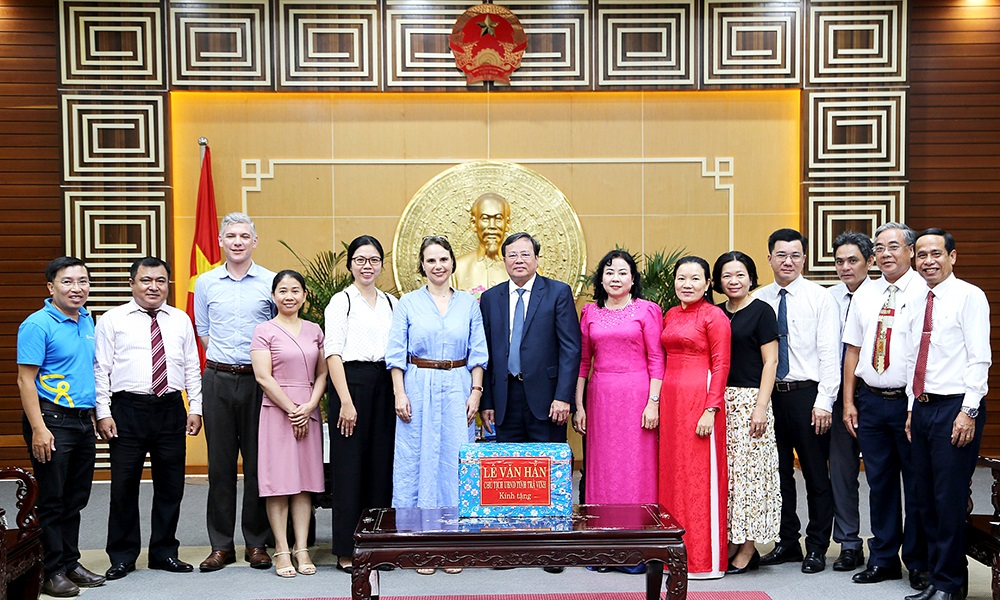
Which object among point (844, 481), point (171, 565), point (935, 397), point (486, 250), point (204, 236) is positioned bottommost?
point (171, 565)

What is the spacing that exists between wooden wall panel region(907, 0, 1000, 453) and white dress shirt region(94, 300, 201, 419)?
4.91 meters

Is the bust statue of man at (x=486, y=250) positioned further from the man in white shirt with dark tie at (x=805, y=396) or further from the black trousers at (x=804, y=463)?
the black trousers at (x=804, y=463)

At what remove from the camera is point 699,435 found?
3.62m

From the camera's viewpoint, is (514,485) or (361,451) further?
(361,451)

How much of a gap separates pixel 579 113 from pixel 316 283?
7.22ft

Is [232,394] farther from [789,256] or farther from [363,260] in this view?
[789,256]

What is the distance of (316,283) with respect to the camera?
553 centimetres

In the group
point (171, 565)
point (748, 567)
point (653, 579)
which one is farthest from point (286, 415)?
point (748, 567)

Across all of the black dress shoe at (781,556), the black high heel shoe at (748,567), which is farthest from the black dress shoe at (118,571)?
the black dress shoe at (781,556)

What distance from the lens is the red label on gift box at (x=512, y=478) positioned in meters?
2.86

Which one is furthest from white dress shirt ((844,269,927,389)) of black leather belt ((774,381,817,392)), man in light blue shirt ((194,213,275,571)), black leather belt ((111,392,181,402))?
black leather belt ((111,392,181,402))

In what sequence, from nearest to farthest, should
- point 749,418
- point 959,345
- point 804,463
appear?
point 959,345
point 749,418
point 804,463

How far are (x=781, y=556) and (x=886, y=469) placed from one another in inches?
25.0

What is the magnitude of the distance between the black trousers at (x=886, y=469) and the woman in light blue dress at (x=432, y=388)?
5.42ft
